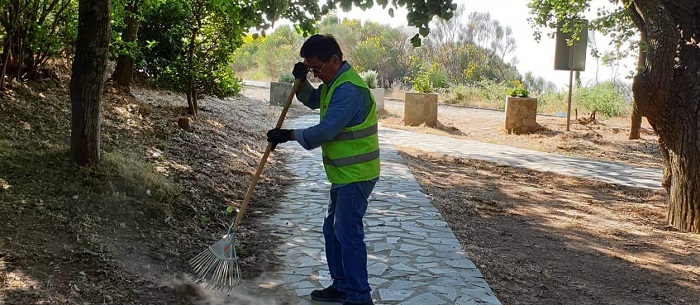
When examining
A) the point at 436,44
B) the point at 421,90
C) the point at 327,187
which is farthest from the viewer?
the point at 436,44

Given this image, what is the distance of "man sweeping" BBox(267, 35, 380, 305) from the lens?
4.00m

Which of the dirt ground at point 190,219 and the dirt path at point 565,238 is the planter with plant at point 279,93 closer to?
the dirt ground at point 190,219

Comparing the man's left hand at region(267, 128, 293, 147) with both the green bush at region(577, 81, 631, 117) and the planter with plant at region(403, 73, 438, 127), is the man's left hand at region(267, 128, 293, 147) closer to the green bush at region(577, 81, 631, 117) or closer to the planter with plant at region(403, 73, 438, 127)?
the planter with plant at region(403, 73, 438, 127)

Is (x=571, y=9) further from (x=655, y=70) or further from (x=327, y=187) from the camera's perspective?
(x=327, y=187)

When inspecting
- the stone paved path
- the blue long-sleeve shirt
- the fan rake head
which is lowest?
the stone paved path

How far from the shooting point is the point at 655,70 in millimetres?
7219

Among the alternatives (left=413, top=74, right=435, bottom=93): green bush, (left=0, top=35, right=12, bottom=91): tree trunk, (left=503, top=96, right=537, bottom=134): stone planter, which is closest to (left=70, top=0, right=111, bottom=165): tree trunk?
(left=0, top=35, right=12, bottom=91): tree trunk

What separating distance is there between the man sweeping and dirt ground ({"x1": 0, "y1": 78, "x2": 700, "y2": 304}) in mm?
1122

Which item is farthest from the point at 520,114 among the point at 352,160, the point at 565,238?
the point at 352,160

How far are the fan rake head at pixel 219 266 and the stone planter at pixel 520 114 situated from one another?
43.6 ft

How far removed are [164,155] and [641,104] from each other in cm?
537

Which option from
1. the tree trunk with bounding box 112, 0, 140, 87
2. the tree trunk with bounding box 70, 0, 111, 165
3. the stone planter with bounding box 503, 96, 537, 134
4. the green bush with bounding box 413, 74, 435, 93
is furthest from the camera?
the green bush with bounding box 413, 74, 435, 93

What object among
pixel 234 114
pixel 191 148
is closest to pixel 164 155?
pixel 191 148

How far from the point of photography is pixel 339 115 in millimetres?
3979
